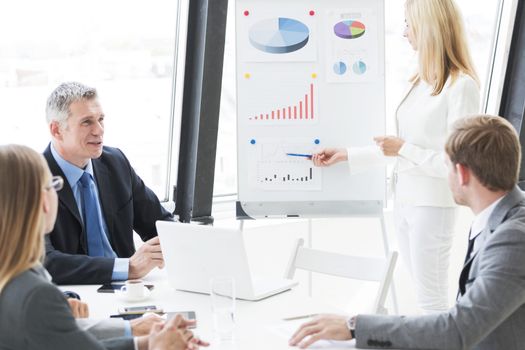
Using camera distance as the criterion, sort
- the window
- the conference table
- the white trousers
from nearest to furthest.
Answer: the conference table
the white trousers
the window

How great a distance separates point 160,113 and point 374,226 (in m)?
1.52

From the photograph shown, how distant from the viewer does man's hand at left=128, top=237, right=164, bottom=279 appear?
9.05 feet

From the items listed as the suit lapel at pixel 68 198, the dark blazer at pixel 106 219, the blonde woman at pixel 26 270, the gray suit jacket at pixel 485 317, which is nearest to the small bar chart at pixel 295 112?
the dark blazer at pixel 106 219

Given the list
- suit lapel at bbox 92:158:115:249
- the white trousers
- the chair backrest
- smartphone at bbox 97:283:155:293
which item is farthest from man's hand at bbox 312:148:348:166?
smartphone at bbox 97:283:155:293

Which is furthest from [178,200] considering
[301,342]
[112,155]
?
[301,342]

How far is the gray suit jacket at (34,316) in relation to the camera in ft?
5.29

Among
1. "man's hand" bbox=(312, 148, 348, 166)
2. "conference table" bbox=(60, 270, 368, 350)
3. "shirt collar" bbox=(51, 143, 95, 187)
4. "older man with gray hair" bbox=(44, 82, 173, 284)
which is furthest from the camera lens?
"man's hand" bbox=(312, 148, 348, 166)

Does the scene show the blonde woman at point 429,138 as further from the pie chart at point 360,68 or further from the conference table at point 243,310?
the conference table at point 243,310

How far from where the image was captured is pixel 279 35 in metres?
3.74

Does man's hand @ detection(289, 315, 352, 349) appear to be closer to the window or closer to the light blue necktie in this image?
the light blue necktie

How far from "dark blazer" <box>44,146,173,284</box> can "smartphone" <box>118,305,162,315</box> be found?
410mm

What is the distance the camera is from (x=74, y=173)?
3.03 meters

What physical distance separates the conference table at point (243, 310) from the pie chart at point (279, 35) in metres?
1.47

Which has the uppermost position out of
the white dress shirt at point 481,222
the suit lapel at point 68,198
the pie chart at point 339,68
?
the pie chart at point 339,68
